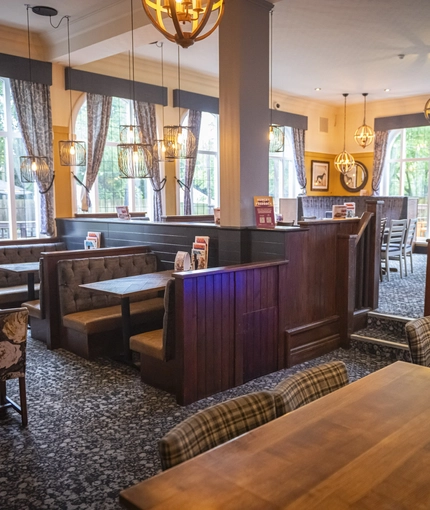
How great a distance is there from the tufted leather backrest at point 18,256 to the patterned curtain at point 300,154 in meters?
7.30

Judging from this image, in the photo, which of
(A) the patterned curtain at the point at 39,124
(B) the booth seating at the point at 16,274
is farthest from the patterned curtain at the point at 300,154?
(B) the booth seating at the point at 16,274

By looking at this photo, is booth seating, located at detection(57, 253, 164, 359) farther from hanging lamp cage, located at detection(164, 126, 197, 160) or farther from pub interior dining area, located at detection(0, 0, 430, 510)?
hanging lamp cage, located at detection(164, 126, 197, 160)

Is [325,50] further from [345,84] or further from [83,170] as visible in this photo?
[83,170]

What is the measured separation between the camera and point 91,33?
675cm

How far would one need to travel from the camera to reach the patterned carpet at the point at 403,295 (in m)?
5.65

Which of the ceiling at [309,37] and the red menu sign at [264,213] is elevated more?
the ceiling at [309,37]

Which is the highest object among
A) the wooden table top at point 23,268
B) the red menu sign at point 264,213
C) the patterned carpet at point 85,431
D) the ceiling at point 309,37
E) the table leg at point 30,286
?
Result: the ceiling at point 309,37

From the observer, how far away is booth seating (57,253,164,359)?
4.90m

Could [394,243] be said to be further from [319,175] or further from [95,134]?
[95,134]

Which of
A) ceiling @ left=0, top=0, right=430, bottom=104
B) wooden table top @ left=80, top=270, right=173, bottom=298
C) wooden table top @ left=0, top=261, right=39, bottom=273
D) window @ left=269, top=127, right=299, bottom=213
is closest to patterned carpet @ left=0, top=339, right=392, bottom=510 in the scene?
wooden table top @ left=80, top=270, right=173, bottom=298

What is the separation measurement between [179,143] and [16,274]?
2.81 metres

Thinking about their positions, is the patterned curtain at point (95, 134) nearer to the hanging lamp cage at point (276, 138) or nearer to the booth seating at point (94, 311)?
the hanging lamp cage at point (276, 138)

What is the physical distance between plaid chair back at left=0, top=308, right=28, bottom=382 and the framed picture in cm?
1095

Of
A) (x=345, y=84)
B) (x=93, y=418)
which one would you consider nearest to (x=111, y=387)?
(x=93, y=418)
